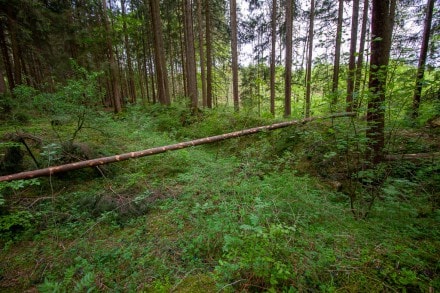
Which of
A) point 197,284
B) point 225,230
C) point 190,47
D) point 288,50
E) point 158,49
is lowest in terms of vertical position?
point 197,284

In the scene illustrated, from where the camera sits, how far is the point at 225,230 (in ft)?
8.52

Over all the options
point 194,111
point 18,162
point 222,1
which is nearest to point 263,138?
point 194,111

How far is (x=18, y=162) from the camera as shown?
14.4 ft

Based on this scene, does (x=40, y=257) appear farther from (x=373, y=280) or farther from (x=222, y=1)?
(x=222, y=1)

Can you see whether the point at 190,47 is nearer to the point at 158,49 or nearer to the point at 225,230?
the point at 158,49

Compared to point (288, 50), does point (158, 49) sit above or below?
above

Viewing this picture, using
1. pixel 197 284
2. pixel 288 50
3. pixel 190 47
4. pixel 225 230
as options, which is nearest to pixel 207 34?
pixel 190 47

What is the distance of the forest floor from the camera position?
1896mm

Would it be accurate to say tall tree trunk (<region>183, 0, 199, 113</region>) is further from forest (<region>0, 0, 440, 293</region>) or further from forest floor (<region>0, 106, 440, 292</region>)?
forest floor (<region>0, 106, 440, 292</region>)

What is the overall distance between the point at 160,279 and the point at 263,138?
221 inches

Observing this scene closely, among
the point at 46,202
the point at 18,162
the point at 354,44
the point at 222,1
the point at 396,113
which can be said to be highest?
the point at 222,1

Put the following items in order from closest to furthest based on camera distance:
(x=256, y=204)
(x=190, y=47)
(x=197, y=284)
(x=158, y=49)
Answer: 1. (x=197, y=284)
2. (x=256, y=204)
3. (x=190, y=47)
4. (x=158, y=49)

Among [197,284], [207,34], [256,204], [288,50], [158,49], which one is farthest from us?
[207,34]

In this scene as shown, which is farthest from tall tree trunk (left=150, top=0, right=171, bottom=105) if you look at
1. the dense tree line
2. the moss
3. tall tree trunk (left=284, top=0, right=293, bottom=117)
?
the moss
